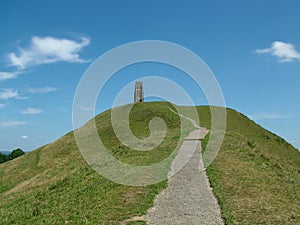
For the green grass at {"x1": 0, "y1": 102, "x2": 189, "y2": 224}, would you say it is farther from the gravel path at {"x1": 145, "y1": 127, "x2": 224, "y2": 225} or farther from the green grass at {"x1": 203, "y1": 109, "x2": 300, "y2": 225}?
the green grass at {"x1": 203, "y1": 109, "x2": 300, "y2": 225}

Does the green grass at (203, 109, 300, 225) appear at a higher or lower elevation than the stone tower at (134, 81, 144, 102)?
lower

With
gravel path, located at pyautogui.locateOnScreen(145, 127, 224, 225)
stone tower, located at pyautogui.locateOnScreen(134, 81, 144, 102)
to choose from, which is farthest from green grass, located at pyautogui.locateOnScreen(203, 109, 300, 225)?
stone tower, located at pyautogui.locateOnScreen(134, 81, 144, 102)

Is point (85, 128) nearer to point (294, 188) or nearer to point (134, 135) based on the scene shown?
point (134, 135)

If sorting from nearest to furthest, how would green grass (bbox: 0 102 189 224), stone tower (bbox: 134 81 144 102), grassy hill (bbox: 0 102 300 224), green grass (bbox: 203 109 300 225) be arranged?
green grass (bbox: 203 109 300 225) → grassy hill (bbox: 0 102 300 224) → green grass (bbox: 0 102 189 224) → stone tower (bbox: 134 81 144 102)

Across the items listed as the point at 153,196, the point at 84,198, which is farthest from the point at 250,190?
the point at 84,198

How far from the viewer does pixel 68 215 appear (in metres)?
15.0

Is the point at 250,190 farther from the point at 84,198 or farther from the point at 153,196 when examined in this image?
the point at 84,198

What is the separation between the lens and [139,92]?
66125 millimetres

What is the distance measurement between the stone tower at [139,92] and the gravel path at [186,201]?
43048mm

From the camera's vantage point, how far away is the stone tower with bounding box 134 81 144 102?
65.9 meters

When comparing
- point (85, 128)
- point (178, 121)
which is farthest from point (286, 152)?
point (85, 128)

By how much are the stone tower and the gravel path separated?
43.0m

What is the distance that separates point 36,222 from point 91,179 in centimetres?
761

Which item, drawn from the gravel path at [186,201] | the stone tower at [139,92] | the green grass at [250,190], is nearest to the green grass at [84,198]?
the gravel path at [186,201]
